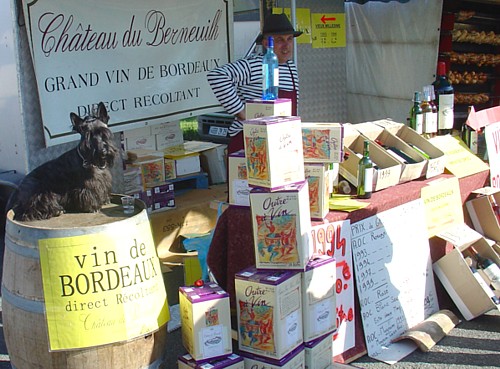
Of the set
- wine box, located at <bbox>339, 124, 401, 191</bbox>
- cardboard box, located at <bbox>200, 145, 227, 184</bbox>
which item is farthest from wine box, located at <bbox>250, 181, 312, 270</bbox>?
cardboard box, located at <bbox>200, 145, 227, 184</bbox>

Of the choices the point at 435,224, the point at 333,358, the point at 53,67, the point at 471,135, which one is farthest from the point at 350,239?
the point at 53,67

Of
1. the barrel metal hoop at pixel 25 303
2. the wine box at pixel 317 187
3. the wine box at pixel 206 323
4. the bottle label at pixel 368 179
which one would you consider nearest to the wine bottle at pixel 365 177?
the bottle label at pixel 368 179

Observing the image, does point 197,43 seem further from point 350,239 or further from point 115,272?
point 115,272

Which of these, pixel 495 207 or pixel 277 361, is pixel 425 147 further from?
pixel 277 361

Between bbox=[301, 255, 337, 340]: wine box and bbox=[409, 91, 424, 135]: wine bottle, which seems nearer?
bbox=[301, 255, 337, 340]: wine box

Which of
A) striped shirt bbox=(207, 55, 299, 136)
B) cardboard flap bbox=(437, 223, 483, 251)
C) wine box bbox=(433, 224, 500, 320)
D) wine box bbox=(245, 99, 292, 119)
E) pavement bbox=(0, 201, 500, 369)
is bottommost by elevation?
pavement bbox=(0, 201, 500, 369)

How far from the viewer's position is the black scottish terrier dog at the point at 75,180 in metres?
3.13

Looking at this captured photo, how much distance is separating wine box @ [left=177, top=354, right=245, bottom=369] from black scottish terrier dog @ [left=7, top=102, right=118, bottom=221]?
94cm

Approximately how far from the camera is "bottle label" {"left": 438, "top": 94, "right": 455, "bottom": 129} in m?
5.29

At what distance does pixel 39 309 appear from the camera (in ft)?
9.56

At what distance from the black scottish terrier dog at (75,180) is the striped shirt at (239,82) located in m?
1.57

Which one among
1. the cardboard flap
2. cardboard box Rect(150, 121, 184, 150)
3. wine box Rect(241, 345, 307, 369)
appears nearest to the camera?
wine box Rect(241, 345, 307, 369)

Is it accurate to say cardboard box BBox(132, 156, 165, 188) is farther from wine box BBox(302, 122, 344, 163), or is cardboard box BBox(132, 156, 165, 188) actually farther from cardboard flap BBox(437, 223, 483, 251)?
cardboard flap BBox(437, 223, 483, 251)

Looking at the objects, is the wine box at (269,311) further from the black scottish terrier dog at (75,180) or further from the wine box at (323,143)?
the black scottish terrier dog at (75,180)
